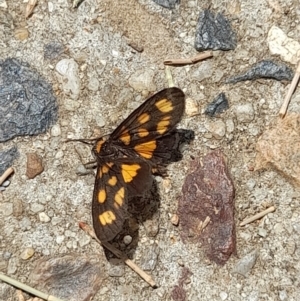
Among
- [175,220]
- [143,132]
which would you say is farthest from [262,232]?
[143,132]

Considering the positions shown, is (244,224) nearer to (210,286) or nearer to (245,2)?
(210,286)

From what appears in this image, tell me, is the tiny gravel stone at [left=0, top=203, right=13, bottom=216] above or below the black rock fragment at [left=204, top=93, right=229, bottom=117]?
below

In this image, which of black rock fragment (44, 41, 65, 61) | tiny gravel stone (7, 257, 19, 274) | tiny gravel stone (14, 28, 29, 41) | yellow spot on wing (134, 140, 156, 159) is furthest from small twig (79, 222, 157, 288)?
tiny gravel stone (14, 28, 29, 41)

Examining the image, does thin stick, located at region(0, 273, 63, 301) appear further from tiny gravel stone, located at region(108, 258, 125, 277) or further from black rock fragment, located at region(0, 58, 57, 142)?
black rock fragment, located at region(0, 58, 57, 142)

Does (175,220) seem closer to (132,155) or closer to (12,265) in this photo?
(132,155)

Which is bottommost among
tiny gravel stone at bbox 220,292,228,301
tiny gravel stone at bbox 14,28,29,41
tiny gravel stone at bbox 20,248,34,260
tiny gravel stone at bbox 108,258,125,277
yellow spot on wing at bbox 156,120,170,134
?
tiny gravel stone at bbox 220,292,228,301

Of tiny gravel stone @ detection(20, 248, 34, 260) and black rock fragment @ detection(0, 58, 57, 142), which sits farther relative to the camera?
black rock fragment @ detection(0, 58, 57, 142)
